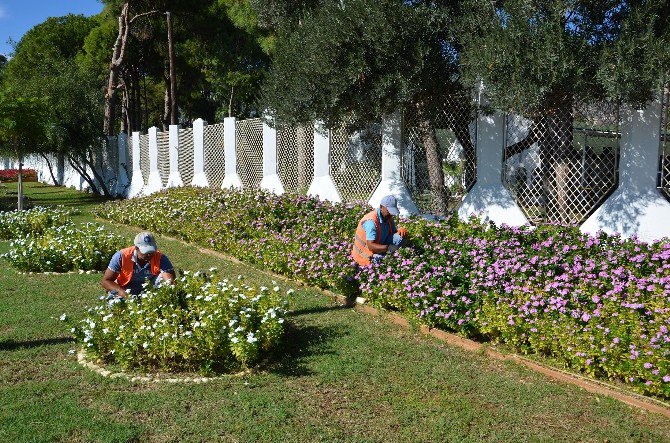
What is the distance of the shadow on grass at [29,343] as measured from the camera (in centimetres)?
544

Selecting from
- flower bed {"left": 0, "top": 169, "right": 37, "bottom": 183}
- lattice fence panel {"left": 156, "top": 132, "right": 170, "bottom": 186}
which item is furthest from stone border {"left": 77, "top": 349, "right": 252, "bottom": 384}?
flower bed {"left": 0, "top": 169, "right": 37, "bottom": 183}

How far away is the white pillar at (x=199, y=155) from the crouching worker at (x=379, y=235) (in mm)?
9345

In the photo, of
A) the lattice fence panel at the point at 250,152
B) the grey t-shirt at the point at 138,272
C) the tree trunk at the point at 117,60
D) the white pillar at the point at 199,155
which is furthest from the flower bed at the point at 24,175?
the grey t-shirt at the point at 138,272

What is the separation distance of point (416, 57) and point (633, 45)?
8.52ft

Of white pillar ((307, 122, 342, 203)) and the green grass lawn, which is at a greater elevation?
white pillar ((307, 122, 342, 203))

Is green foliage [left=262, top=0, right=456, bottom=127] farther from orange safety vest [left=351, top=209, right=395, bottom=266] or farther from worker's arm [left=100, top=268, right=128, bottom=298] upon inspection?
worker's arm [left=100, top=268, right=128, bottom=298]

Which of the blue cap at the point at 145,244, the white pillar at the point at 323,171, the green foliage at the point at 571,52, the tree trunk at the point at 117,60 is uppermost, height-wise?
the tree trunk at the point at 117,60

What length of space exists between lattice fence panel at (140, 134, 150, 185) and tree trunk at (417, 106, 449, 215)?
1251 centimetres

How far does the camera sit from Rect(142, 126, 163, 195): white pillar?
739 inches

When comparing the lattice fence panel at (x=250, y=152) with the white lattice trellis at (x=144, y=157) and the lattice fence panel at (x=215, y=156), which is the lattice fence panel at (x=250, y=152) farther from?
the white lattice trellis at (x=144, y=157)

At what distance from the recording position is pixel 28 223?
12188 millimetres

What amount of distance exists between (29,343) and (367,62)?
4.97 meters

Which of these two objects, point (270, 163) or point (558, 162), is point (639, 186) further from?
point (270, 163)

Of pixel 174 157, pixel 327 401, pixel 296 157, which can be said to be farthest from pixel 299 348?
pixel 174 157
